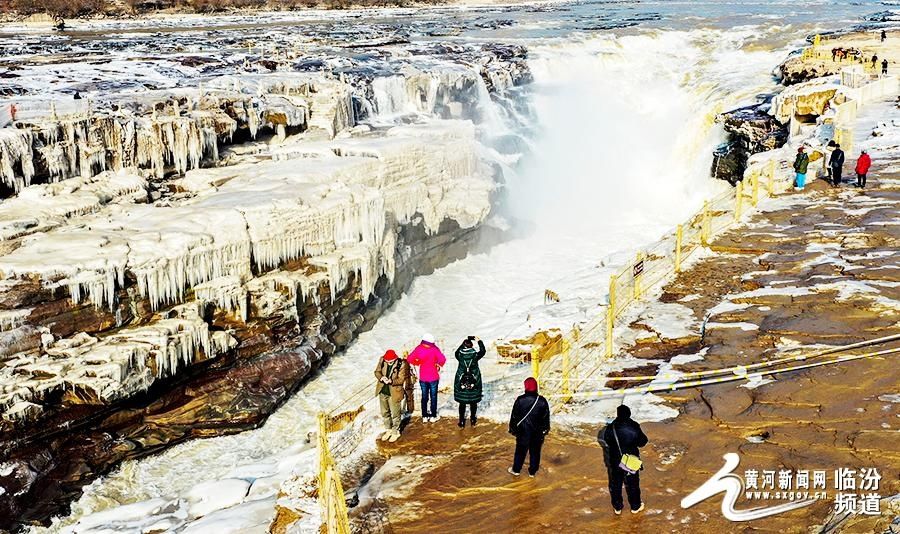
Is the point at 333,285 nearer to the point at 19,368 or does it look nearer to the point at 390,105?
the point at 19,368

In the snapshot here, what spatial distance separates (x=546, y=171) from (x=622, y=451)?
26.9 m

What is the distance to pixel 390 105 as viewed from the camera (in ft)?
100

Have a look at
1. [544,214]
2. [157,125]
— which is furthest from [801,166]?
[157,125]

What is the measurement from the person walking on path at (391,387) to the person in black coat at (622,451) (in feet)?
10.6

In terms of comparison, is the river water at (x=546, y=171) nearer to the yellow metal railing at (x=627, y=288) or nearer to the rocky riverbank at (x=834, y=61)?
the yellow metal railing at (x=627, y=288)

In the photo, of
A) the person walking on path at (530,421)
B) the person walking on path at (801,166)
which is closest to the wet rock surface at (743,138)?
the person walking on path at (801,166)

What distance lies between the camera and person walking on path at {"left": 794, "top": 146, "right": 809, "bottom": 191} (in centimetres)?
2031

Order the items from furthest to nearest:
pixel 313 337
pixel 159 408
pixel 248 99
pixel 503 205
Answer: pixel 503 205
pixel 248 99
pixel 313 337
pixel 159 408

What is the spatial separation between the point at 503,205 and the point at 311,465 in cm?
1880

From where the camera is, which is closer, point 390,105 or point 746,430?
point 746,430

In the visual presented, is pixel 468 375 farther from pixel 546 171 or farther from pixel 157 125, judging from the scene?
pixel 546 171

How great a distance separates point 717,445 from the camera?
30.8ft

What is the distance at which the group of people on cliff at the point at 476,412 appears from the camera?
7.70 metres

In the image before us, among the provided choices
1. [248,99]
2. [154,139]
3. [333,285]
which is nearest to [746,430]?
[333,285]
